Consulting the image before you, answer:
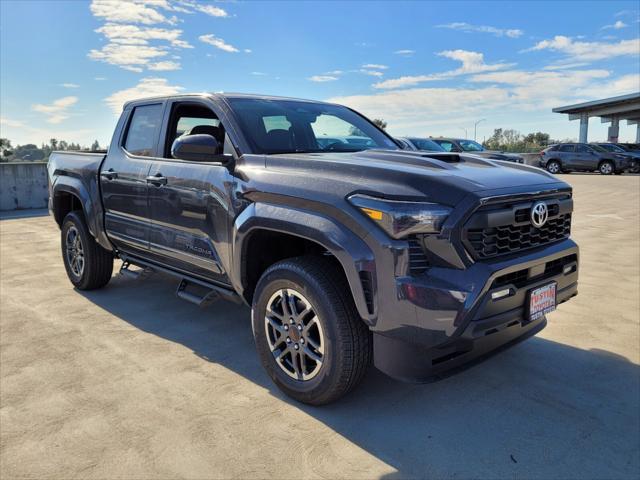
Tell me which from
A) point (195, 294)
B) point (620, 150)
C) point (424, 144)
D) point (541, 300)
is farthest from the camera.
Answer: point (620, 150)

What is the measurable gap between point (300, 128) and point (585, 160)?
25.1 m

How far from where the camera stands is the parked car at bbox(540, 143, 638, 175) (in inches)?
953

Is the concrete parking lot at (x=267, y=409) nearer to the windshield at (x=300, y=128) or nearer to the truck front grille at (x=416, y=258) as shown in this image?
the truck front grille at (x=416, y=258)

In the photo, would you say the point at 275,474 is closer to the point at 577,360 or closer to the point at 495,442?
the point at 495,442

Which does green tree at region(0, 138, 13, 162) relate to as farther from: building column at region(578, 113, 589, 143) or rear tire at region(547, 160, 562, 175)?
building column at region(578, 113, 589, 143)

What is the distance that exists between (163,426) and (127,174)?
2.44m

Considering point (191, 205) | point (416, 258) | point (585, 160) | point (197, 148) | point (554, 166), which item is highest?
point (197, 148)

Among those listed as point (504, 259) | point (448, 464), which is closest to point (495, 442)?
point (448, 464)

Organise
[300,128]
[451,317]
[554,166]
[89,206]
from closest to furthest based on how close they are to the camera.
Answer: [451,317] < [300,128] < [89,206] < [554,166]

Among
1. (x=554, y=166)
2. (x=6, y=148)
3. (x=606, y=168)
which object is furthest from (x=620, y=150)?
(x=6, y=148)

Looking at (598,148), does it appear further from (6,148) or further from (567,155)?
(6,148)

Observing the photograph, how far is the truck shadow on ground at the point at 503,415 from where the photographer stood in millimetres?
2471

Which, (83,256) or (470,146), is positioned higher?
(470,146)

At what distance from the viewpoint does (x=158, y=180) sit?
400cm
